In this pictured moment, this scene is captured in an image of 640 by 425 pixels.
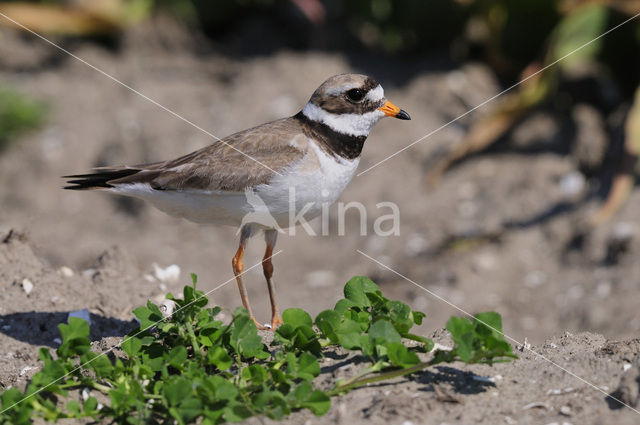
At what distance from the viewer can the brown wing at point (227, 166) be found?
4.29m

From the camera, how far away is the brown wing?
4.29 meters

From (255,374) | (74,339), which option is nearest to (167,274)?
(74,339)

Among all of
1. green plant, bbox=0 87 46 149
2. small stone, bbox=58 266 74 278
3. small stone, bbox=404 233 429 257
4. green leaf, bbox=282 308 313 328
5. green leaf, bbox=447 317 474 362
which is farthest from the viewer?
green plant, bbox=0 87 46 149

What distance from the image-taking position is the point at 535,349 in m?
3.76

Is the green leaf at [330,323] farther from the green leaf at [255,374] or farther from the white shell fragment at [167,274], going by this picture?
the white shell fragment at [167,274]

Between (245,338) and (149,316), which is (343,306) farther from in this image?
(149,316)

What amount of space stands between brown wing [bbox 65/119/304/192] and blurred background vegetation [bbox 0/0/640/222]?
3.20 meters

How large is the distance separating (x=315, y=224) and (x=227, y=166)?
296 centimetres

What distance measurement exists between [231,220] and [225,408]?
5.26 ft

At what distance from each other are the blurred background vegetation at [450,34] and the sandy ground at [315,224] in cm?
23

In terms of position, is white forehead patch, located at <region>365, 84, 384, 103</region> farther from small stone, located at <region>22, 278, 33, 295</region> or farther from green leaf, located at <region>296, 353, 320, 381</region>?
small stone, located at <region>22, 278, 33, 295</region>

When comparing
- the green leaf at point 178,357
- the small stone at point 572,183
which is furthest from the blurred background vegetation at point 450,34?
the green leaf at point 178,357

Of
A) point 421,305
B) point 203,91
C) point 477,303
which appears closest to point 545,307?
point 477,303

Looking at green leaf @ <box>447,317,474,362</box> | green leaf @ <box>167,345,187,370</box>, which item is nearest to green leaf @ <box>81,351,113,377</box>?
green leaf @ <box>167,345,187,370</box>
